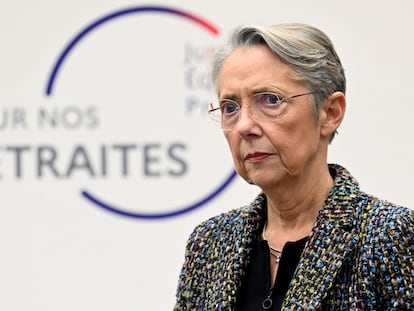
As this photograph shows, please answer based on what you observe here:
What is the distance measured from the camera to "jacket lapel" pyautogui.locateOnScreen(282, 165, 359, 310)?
59.7 inches

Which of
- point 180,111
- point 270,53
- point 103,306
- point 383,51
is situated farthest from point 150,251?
point 270,53

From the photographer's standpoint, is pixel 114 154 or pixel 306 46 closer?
pixel 306 46

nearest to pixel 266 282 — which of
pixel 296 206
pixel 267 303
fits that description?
pixel 267 303

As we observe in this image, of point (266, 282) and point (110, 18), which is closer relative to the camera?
point (266, 282)

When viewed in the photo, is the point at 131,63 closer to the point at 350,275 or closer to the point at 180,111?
the point at 180,111

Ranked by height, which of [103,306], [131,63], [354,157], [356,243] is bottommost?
[103,306]

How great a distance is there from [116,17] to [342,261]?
1.75 m

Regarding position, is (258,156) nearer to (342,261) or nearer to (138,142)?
(342,261)

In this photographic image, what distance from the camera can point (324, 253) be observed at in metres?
1.55

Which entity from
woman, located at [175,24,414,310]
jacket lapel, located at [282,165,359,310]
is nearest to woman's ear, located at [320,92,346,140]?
woman, located at [175,24,414,310]

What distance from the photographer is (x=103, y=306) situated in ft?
9.97

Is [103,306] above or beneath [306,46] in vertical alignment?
beneath

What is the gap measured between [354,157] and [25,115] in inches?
43.5

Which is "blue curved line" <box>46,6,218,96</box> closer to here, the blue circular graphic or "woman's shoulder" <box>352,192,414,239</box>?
the blue circular graphic
